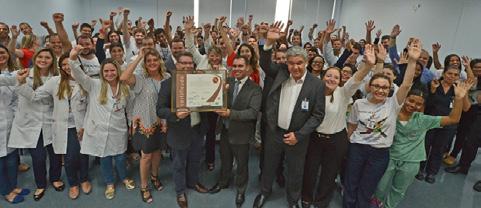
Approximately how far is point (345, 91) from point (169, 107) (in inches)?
58.1

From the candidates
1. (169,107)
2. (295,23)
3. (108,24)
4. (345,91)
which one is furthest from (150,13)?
(345,91)

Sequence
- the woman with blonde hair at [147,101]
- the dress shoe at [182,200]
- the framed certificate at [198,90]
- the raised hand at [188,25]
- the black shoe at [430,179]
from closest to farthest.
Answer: the framed certificate at [198,90], the woman with blonde hair at [147,101], the dress shoe at [182,200], the raised hand at [188,25], the black shoe at [430,179]

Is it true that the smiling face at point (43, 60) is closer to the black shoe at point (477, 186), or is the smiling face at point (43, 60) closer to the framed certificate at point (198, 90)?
the framed certificate at point (198, 90)

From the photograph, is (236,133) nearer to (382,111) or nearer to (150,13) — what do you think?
(382,111)

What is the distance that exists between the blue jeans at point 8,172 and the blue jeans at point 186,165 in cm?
144

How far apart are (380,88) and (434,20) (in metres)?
5.30

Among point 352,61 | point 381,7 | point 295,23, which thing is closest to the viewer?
point 352,61

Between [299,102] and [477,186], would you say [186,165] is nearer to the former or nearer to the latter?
[299,102]

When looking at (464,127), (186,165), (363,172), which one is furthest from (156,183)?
(464,127)

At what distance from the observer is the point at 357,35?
26.7ft

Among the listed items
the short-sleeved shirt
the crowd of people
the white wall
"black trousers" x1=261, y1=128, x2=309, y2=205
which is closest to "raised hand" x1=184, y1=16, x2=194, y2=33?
the crowd of people

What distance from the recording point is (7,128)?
93.7 inches

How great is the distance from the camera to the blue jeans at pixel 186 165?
8.34 ft

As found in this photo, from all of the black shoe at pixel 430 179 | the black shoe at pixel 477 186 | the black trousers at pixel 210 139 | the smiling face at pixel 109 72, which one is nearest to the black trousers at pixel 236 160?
the black trousers at pixel 210 139
